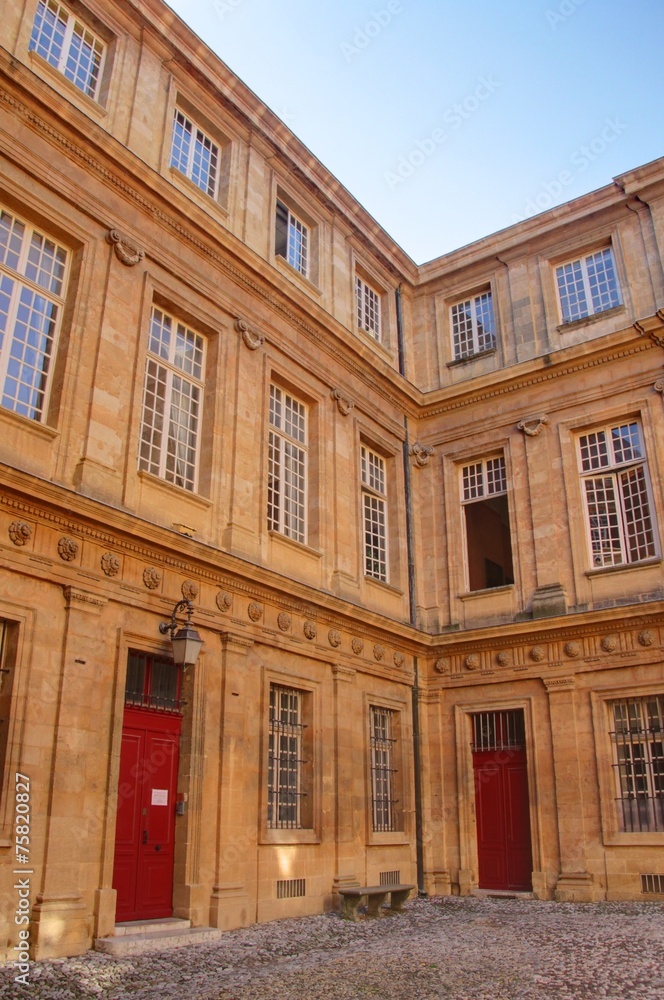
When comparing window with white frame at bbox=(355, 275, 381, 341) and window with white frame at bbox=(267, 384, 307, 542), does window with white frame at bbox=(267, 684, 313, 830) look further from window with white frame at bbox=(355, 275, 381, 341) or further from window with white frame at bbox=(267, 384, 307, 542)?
window with white frame at bbox=(355, 275, 381, 341)

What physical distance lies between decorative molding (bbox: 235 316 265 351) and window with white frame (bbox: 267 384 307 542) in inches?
38.0

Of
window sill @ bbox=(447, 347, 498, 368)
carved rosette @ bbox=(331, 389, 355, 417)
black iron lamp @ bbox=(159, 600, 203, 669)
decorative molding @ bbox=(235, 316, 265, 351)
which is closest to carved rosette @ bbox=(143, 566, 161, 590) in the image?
black iron lamp @ bbox=(159, 600, 203, 669)

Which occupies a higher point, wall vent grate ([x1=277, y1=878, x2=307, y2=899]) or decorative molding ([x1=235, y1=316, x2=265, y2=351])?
decorative molding ([x1=235, y1=316, x2=265, y2=351])

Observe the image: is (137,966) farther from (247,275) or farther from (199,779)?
(247,275)

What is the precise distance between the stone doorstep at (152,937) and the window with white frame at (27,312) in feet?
17.5

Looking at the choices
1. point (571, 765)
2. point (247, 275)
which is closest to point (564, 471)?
point (571, 765)

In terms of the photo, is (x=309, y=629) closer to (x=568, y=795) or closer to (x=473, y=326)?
(x=568, y=795)

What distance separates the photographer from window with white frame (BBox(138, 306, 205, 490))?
11.0m

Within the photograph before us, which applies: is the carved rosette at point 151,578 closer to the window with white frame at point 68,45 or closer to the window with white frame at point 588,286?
the window with white frame at point 68,45

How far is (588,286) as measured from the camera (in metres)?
15.9

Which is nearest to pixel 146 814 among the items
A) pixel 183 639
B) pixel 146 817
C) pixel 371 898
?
pixel 146 817

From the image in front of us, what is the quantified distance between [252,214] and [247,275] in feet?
4.45

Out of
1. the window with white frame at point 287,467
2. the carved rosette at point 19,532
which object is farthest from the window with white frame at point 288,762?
the carved rosette at point 19,532

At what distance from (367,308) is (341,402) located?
321 cm
